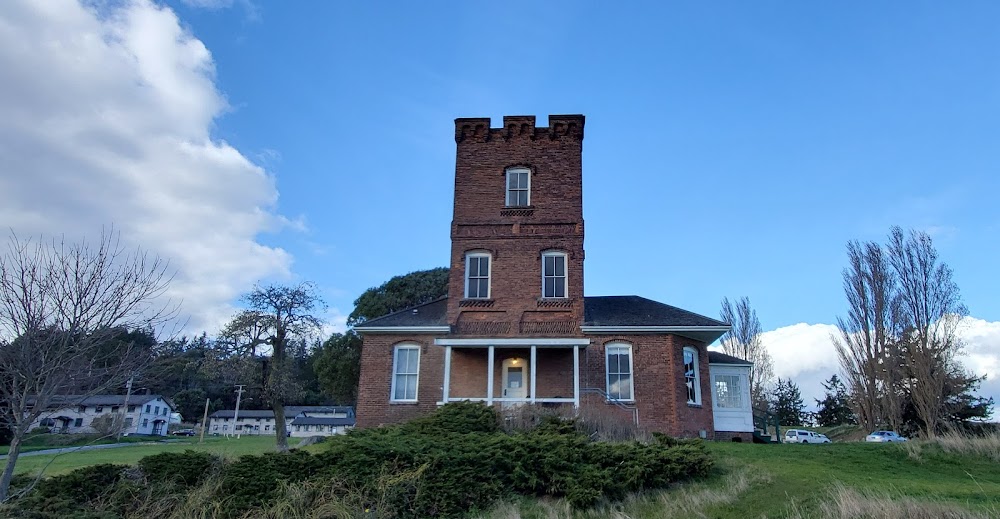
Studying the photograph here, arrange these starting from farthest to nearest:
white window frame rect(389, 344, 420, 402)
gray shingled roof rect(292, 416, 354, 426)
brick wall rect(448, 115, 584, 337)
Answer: gray shingled roof rect(292, 416, 354, 426) < brick wall rect(448, 115, 584, 337) < white window frame rect(389, 344, 420, 402)

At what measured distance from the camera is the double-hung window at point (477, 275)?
68.5 feet

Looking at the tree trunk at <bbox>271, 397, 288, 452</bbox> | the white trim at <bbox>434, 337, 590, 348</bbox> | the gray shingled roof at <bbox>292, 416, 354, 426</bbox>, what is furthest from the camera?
the gray shingled roof at <bbox>292, 416, 354, 426</bbox>

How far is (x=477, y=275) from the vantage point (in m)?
21.1

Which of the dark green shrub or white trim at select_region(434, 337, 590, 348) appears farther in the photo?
white trim at select_region(434, 337, 590, 348)

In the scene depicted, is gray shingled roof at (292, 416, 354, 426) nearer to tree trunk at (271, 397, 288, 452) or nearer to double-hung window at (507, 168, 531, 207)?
tree trunk at (271, 397, 288, 452)

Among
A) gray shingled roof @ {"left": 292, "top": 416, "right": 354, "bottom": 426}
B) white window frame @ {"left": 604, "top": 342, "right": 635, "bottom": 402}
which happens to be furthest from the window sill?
gray shingled roof @ {"left": 292, "top": 416, "right": 354, "bottom": 426}

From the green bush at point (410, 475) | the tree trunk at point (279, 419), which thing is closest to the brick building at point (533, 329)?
the tree trunk at point (279, 419)

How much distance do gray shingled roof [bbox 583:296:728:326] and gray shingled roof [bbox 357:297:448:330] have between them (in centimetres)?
514

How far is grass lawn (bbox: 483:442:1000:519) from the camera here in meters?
8.82

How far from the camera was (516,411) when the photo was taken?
50.1 ft

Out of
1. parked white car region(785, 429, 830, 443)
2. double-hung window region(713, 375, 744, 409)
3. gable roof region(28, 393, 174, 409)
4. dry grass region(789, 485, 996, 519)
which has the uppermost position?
double-hung window region(713, 375, 744, 409)

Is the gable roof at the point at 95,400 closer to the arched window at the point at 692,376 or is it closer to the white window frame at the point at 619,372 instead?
the white window frame at the point at 619,372

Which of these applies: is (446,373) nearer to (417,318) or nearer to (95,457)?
(417,318)

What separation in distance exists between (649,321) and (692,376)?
2464 millimetres
